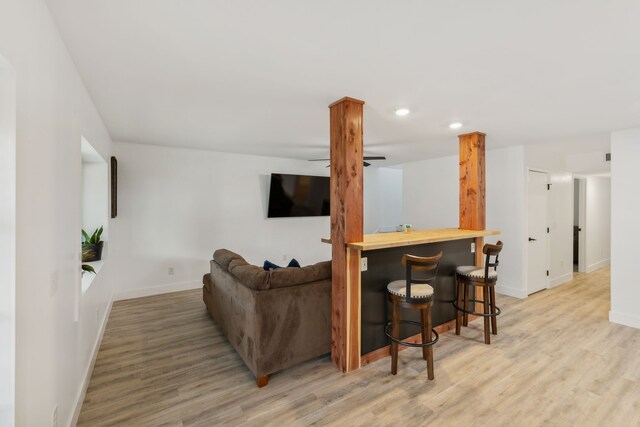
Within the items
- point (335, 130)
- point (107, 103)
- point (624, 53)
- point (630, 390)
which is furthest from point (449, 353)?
point (107, 103)

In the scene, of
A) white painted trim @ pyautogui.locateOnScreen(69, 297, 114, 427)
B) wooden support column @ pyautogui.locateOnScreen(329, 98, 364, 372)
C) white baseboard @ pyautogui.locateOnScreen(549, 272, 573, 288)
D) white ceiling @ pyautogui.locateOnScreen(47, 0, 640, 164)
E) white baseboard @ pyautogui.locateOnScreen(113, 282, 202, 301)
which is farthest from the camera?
white baseboard @ pyautogui.locateOnScreen(549, 272, 573, 288)

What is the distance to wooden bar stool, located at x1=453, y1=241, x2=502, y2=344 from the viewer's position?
3115 millimetres

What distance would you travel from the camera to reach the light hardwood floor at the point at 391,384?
208 centimetres

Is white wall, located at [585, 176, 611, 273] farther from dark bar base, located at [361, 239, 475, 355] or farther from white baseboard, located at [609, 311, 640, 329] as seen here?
dark bar base, located at [361, 239, 475, 355]

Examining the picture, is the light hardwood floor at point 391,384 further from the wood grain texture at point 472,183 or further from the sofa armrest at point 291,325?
the wood grain texture at point 472,183

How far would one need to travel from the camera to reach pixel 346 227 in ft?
8.54

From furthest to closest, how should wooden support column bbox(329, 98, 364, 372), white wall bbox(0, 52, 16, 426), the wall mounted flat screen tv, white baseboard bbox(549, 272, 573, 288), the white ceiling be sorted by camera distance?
the wall mounted flat screen tv → white baseboard bbox(549, 272, 573, 288) → wooden support column bbox(329, 98, 364, 372) → the white ceiling → white wall bbox(0, 52, 16, 426)

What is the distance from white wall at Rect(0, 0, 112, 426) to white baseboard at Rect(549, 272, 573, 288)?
6.64 m

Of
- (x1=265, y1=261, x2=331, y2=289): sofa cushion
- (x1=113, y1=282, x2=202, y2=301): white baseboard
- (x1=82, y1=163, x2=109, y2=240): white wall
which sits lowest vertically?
(x1=113, y1=282, x2=202, y2=301): white baseboard

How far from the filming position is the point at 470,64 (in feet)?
6.66

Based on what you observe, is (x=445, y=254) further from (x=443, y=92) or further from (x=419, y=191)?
(x=419, y=191)

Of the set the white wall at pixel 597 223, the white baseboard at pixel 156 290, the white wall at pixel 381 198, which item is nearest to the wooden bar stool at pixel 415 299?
the white baseboard at pixel 156 290

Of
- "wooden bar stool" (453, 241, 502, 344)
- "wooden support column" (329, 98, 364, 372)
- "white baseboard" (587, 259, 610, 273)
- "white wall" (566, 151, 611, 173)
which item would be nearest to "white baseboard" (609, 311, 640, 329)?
"wooden bar stool" (453, 241, 502, 344)

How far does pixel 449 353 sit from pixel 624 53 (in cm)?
272
